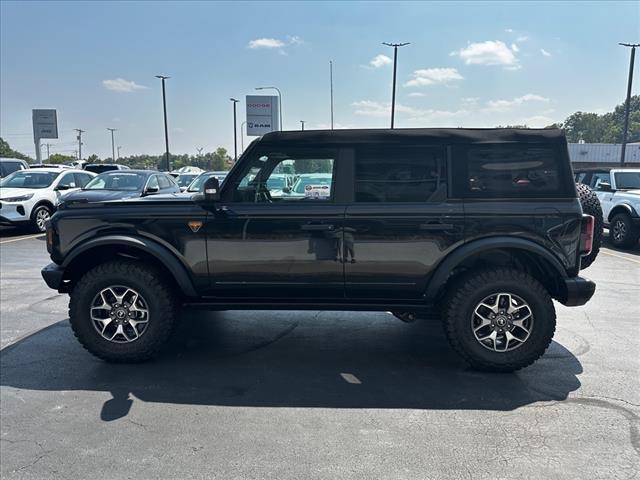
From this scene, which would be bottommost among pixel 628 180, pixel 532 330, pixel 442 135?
pixel 532 330

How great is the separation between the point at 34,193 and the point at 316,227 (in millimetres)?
10501

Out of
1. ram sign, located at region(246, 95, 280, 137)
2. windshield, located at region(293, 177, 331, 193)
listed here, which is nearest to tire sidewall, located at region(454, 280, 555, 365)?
windshield, located at region(293, 177, 331, 193)

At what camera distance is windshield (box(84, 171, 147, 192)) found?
36.4ft

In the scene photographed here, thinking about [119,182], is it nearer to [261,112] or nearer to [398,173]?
[398,173]

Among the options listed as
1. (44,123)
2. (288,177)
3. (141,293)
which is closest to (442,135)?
(288,177)

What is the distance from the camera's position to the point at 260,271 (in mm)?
3826

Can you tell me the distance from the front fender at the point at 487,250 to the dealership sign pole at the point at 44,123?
4527 centimetres

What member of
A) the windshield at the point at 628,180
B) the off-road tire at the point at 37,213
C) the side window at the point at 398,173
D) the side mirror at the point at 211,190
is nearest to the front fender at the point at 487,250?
the side window at the point at 398,173

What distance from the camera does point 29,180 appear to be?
12.1 m

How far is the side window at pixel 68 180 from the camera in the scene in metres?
12.5

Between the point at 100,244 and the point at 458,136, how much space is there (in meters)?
3.07

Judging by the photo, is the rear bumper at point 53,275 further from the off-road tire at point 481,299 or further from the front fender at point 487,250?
the off-road tire at point 481,299

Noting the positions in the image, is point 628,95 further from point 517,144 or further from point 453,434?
point 453,434

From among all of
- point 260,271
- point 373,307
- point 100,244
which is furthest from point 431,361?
point 100,244
